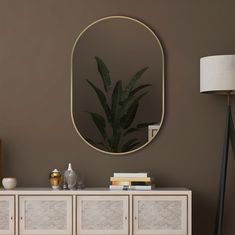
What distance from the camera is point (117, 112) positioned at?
15.4 ft

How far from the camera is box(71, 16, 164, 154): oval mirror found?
467 centimetres

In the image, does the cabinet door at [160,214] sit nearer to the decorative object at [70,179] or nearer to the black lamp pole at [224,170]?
the black lamp pole at [224,170]

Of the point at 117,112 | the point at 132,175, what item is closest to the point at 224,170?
the point at 132,175

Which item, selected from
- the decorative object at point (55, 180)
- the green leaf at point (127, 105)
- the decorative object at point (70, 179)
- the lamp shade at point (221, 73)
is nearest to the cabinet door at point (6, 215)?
the decorative object at point (55, 180)

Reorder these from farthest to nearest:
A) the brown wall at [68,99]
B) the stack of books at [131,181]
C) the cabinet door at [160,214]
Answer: the brown wall at [68,99] → the stack of books at [131,181] → the cabinet door at [160,214]

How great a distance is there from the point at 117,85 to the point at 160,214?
1133 millimetres

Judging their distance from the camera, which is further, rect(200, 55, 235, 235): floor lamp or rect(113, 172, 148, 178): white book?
rect(113, 172, 148, 178): white book

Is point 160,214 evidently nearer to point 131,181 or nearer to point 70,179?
point 131,181

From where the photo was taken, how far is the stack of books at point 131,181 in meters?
4.35

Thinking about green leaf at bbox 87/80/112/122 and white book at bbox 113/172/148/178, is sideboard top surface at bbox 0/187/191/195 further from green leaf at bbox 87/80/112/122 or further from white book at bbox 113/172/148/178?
green leaf at bbox 87/80/112/122

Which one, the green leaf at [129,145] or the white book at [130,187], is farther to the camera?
the green leaf at [129,145]

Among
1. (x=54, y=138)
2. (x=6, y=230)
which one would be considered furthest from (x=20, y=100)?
(x=6, y=230)

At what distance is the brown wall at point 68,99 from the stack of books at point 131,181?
27 cm

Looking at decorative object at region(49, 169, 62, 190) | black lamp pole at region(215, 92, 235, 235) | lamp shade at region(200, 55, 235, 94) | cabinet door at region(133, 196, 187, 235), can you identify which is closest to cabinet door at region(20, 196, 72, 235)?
decorative object at region(49, 169, 62, 190)
